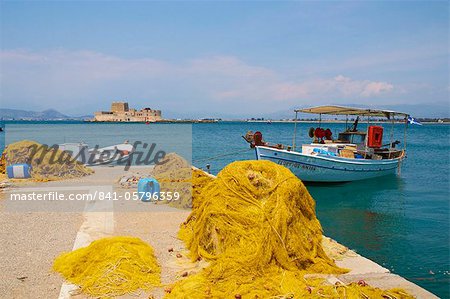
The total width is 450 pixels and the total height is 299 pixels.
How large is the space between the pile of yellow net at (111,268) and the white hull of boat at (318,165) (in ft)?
40.9

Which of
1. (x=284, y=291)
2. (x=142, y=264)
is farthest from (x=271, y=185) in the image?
(x=142, y=264)

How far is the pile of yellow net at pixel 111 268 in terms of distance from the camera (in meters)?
5.29

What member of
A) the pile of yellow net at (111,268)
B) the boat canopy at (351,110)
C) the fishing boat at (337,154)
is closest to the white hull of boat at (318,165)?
the fishing boat at (337,154)

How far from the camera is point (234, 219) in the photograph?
250 inches

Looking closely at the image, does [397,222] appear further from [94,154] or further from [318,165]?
[94,154]

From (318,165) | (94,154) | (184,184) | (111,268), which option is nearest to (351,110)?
(318,165)

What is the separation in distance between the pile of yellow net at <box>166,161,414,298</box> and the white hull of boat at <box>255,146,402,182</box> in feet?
36.2

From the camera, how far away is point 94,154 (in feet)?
65.2

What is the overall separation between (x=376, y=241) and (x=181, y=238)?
252 inches

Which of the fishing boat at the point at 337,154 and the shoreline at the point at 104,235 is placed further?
the fishing boat at the point at 337,154

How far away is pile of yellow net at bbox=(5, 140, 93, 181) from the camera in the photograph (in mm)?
15641

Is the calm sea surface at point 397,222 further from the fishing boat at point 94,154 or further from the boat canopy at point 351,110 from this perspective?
the fishing boat at point 94,154

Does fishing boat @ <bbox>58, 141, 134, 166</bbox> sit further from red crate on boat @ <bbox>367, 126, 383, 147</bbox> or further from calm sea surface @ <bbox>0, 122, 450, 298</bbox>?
red crate on boat @ <bbox>367, 126, 383, 147</bbox>

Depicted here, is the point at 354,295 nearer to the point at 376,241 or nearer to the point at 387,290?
the point at 387,290
